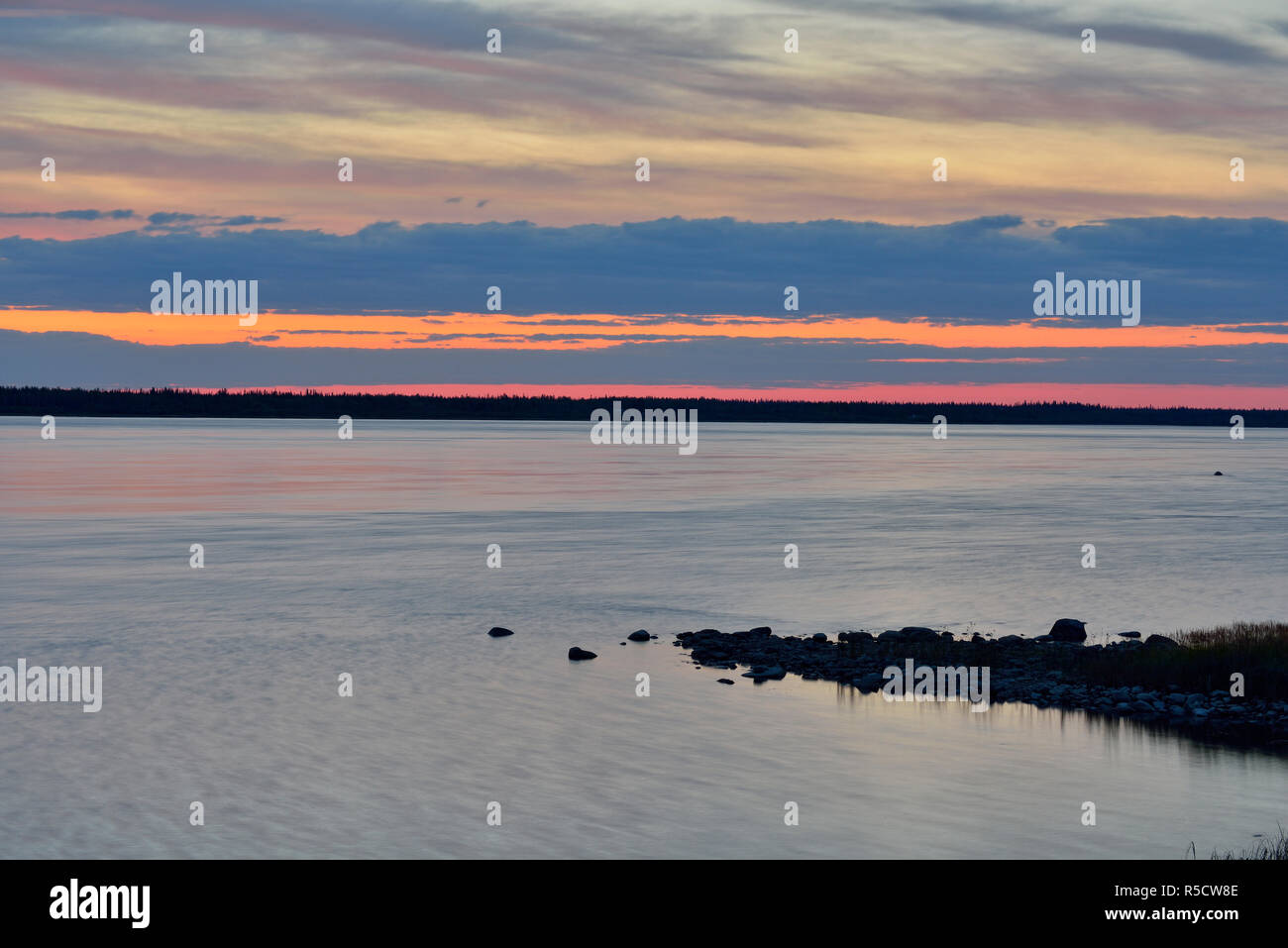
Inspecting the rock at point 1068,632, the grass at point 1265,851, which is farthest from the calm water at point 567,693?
the rock at point 1068,632

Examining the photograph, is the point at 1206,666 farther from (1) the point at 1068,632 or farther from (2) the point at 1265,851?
(2) the point at 1265,851

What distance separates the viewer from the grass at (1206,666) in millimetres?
25906

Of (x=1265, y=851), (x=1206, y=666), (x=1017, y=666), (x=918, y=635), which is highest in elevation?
(x=918, y=635)

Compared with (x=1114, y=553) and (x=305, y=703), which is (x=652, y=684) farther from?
(x=1114, y=553)

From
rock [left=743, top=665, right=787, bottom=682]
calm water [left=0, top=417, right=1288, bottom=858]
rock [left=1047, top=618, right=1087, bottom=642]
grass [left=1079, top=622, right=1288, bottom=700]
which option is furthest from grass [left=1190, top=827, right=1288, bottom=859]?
rock [left=1047, top=618, right=1087, bottom=642]

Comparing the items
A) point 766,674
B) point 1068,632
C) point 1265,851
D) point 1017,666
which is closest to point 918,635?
point 1017,666

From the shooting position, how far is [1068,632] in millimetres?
33500

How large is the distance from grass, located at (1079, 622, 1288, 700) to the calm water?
9.27ft

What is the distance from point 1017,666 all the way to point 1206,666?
4.18m

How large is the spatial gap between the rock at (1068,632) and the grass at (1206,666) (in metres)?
3.81

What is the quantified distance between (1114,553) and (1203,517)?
86.5ft

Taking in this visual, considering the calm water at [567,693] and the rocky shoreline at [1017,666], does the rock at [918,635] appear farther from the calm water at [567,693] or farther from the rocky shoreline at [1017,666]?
the calm water at [567,693]
